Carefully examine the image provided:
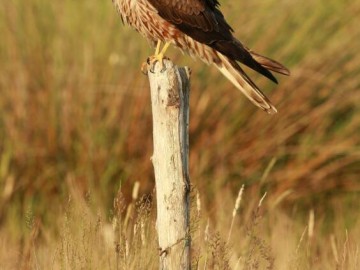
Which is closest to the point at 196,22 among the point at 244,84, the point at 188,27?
the point at 188,27

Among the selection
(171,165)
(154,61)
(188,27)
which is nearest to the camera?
(171,165)

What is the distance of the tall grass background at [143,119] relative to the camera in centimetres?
818

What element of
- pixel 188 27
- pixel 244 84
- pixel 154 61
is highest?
pixel 188 27

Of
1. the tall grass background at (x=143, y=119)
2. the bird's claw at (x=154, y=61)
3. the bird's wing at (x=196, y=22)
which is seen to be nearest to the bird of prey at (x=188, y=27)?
the bird's wing at (x=196, y=22)

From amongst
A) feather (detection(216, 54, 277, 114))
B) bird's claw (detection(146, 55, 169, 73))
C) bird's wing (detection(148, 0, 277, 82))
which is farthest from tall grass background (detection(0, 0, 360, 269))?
bird's claw (detection(146, 55, 169, 73))

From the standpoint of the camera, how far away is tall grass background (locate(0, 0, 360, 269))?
8180 millimetres

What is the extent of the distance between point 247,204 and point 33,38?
2360 mm

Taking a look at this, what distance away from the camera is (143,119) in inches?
326

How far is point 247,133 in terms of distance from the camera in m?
8.46

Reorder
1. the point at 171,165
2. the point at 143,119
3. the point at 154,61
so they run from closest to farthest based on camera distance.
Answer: the point at 171,165
the point at 154,61
the point at 143,119

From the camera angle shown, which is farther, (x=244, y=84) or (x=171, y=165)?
(x=244, y=84)

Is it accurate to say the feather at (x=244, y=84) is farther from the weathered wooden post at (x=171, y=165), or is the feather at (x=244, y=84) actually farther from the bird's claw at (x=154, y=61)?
the weathered wooden post at (x=171, y=165)

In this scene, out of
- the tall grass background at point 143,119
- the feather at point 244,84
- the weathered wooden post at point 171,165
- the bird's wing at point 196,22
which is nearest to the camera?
the weathered wooden post at point 171,165

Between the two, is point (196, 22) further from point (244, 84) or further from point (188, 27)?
point (244, 84)
